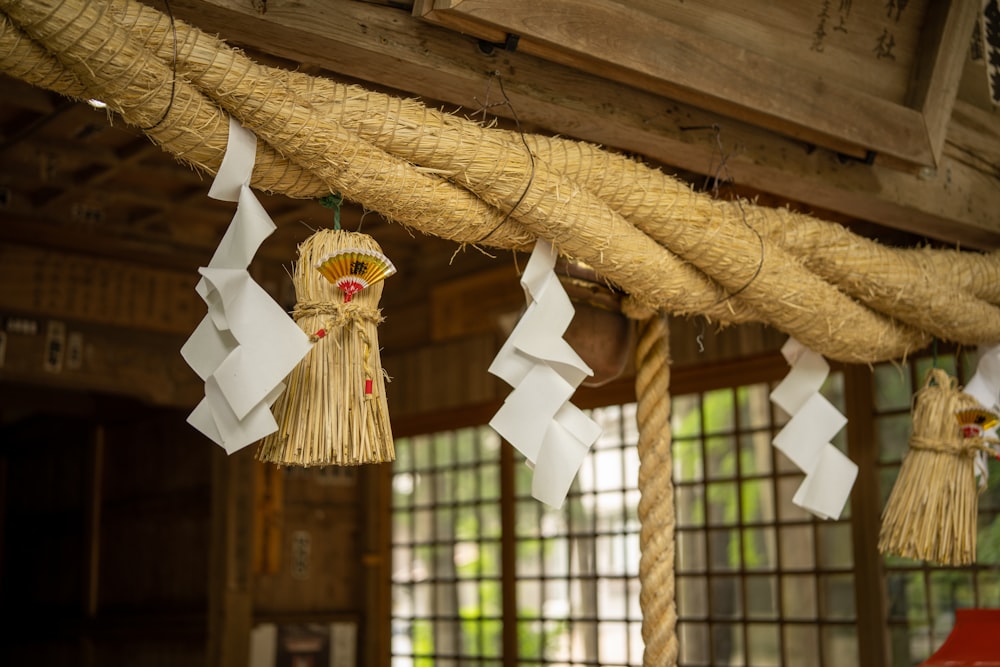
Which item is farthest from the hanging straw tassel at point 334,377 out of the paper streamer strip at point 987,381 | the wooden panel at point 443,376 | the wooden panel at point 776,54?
the wooden panel at point 443,376

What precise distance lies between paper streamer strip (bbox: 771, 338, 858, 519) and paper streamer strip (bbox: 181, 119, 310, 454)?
1.35 meters

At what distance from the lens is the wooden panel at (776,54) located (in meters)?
1.90

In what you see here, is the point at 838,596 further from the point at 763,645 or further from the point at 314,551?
the point at 314,551

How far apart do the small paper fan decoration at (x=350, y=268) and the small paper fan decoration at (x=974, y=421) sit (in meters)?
1.55

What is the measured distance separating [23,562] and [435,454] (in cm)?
317

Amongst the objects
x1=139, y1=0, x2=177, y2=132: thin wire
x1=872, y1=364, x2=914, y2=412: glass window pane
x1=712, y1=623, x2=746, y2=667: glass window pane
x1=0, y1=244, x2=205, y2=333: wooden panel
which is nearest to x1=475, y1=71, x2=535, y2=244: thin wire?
x1=139, y1=0, x2=177, y2=132: thin wire

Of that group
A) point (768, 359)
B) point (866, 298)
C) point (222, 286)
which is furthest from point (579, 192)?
point (768, 359)

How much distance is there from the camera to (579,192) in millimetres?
1924

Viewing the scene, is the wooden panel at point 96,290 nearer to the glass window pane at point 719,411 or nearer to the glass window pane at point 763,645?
the glass window pane at point 719,411

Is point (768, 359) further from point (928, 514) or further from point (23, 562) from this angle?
point (23, 562)

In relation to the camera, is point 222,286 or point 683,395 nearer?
point 222,286

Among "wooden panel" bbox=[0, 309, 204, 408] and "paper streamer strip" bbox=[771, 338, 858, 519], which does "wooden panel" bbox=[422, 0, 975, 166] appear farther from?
"wooden panel" bbox=[0, 309, 204, 408]

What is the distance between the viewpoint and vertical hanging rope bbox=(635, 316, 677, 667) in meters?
2.25

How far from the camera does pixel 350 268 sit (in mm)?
1685
